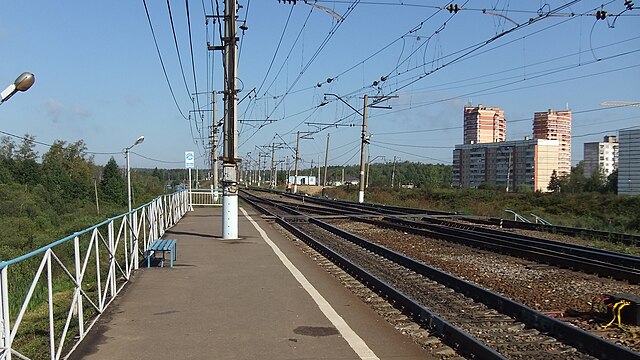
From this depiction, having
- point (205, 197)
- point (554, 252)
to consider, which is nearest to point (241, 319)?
point (554, 252)

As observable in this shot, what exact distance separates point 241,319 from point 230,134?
11.0 metres

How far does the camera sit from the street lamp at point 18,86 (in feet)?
21.1

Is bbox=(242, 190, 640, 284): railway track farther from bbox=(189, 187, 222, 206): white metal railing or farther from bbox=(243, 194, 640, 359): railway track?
bbox=(189, 187, 222, 206): white metal railing

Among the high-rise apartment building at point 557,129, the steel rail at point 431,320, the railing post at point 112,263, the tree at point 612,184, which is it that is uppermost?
the high-rise apartment building at point 557,129

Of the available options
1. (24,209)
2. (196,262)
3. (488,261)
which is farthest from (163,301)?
(24,209)

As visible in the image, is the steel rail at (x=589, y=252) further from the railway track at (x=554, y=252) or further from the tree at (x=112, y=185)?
the tree at (x=112, y=185)

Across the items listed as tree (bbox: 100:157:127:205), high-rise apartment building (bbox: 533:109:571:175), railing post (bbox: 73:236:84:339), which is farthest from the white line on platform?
high-rise apartment building (bbox: 533:109:571:175)

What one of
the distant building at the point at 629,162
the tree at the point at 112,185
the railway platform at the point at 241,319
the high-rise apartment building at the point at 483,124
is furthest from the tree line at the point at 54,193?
the high-rise apartment building at the point at 483,124

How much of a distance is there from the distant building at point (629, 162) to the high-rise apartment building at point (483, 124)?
148ft

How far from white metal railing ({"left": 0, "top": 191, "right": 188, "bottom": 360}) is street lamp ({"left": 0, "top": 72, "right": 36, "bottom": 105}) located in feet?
5.31

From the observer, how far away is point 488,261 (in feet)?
49.2

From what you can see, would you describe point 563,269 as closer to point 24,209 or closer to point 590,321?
point 590,321

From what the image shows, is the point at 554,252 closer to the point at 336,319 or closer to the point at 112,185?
the point at 336,319

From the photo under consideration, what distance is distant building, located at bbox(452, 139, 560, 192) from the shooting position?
8581 centimetres
